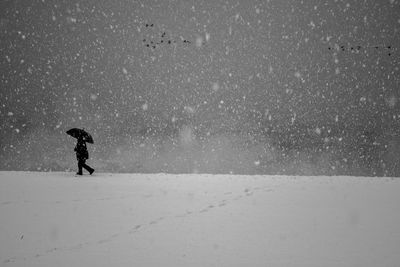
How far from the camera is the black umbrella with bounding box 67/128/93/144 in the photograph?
1394 centimetres

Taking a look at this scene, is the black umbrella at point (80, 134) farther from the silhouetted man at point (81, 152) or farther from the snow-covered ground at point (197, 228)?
the snow-covered ground at point (197, 228)

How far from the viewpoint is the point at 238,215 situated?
6.82m

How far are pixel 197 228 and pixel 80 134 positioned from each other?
919 cm

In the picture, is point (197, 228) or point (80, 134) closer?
point (197, 228)

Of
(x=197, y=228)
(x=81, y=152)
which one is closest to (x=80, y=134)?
(x=81, y=152)

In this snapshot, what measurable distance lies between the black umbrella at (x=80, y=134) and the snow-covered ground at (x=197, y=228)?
166 inches

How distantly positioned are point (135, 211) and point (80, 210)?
984 millimetres

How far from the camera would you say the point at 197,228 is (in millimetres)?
5809

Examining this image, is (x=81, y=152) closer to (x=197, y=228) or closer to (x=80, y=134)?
(x=80, y=134)

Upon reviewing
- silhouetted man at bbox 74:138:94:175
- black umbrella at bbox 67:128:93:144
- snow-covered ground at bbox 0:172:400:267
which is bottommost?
snow-covered ground at bbox 0:172:400:267

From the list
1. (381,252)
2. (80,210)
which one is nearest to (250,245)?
(381,252)

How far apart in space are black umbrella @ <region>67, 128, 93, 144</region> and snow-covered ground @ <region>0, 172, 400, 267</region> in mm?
4210

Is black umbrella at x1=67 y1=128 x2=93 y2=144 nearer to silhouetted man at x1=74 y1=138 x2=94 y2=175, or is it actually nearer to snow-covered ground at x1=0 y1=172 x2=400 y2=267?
silhouetted man at x1=74 y1=138 x2=94 y2=175

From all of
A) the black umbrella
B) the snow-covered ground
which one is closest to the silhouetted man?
the black umbrella
